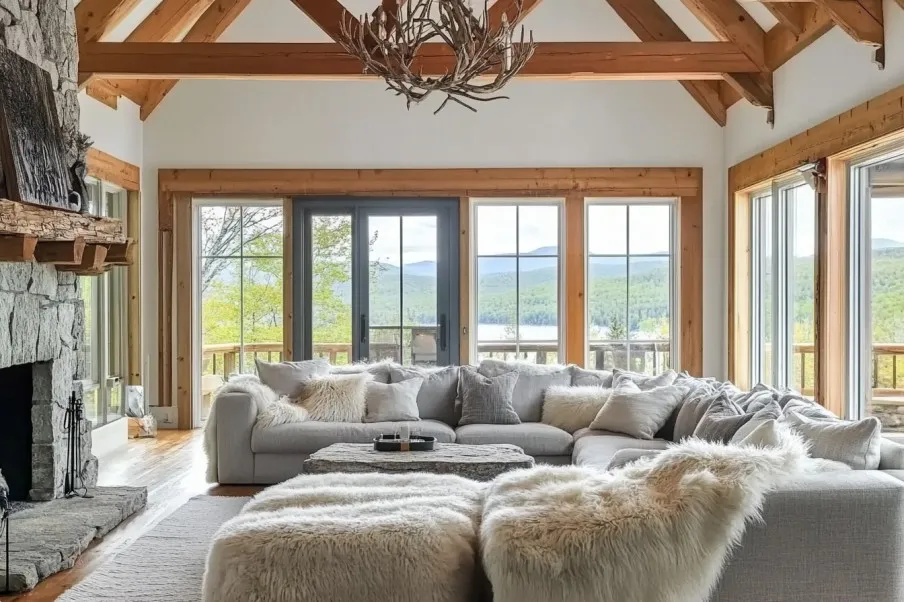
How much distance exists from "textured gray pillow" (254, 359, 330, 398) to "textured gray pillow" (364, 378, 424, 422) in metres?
0.47

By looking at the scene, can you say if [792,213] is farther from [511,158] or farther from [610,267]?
[511,158]

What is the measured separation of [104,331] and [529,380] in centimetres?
358

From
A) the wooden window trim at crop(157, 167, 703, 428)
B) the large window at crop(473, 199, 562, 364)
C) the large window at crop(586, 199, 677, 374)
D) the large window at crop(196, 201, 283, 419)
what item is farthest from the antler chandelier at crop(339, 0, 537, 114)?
the large window at crop(196, 201, 283, 419)

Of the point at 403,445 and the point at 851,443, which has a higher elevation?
the point at 851,443

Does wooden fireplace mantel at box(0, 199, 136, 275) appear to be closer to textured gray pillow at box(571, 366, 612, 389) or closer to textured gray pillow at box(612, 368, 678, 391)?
textured gray pillow at box(571, 366, 612, 389)

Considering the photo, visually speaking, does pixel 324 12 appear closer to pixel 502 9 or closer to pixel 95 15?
pixel 502 9

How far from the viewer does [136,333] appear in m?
7.68

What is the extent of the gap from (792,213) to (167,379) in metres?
5.49

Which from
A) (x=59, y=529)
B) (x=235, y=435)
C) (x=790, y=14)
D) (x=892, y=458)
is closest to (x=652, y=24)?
(x=790, y=14)

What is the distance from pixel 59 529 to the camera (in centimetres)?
417

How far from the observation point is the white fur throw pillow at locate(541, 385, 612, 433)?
18.1 ft

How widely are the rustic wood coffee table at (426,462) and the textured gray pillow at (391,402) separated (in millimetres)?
1073

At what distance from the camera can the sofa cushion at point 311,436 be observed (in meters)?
5.36

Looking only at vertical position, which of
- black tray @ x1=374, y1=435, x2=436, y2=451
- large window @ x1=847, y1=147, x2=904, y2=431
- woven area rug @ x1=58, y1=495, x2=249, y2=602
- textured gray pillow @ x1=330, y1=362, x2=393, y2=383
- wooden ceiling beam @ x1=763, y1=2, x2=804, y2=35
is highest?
wooden ceiling beam @ x1=763, y1=2, x2=804, y2=35
